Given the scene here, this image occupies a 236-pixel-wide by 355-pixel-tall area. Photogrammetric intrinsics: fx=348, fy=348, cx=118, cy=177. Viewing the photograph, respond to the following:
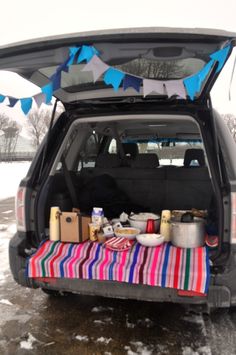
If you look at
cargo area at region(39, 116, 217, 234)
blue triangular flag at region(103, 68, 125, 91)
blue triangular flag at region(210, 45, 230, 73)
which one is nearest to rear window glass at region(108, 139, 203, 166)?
cargo area at region(39, 116, 217, 234)

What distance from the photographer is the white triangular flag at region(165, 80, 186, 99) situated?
2.10 metres

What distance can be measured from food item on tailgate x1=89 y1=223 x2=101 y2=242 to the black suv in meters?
0.39

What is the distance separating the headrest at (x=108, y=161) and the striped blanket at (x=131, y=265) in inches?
63.1

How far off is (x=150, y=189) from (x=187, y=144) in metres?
1.80

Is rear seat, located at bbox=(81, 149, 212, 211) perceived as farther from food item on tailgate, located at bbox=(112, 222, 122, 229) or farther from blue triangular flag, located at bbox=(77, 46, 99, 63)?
blue triangular flag, located at bbox=(77, 46, 99, 63)

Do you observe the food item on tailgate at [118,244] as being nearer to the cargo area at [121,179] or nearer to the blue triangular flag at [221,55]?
the cargo area at [121,179]

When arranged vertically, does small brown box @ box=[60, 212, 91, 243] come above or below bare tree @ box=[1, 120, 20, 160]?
below

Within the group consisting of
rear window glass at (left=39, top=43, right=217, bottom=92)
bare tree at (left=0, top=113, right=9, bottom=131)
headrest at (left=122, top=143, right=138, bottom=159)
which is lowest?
headrest at (left=122, top=143, right=138, bottom=159)

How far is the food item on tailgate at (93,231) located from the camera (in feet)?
9.76

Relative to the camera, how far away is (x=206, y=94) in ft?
8.59

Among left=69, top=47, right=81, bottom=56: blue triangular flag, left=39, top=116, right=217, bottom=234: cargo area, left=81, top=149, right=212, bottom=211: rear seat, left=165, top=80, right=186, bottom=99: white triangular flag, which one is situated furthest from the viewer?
left=81, top=149, right=212, bottom=211: rear seat

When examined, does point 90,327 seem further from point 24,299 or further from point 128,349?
point 24,299

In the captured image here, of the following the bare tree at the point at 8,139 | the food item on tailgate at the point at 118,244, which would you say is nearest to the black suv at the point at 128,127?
the food item on tailgate at the point at 118,244

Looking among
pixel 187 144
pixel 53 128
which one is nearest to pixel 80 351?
pixel 53 128
